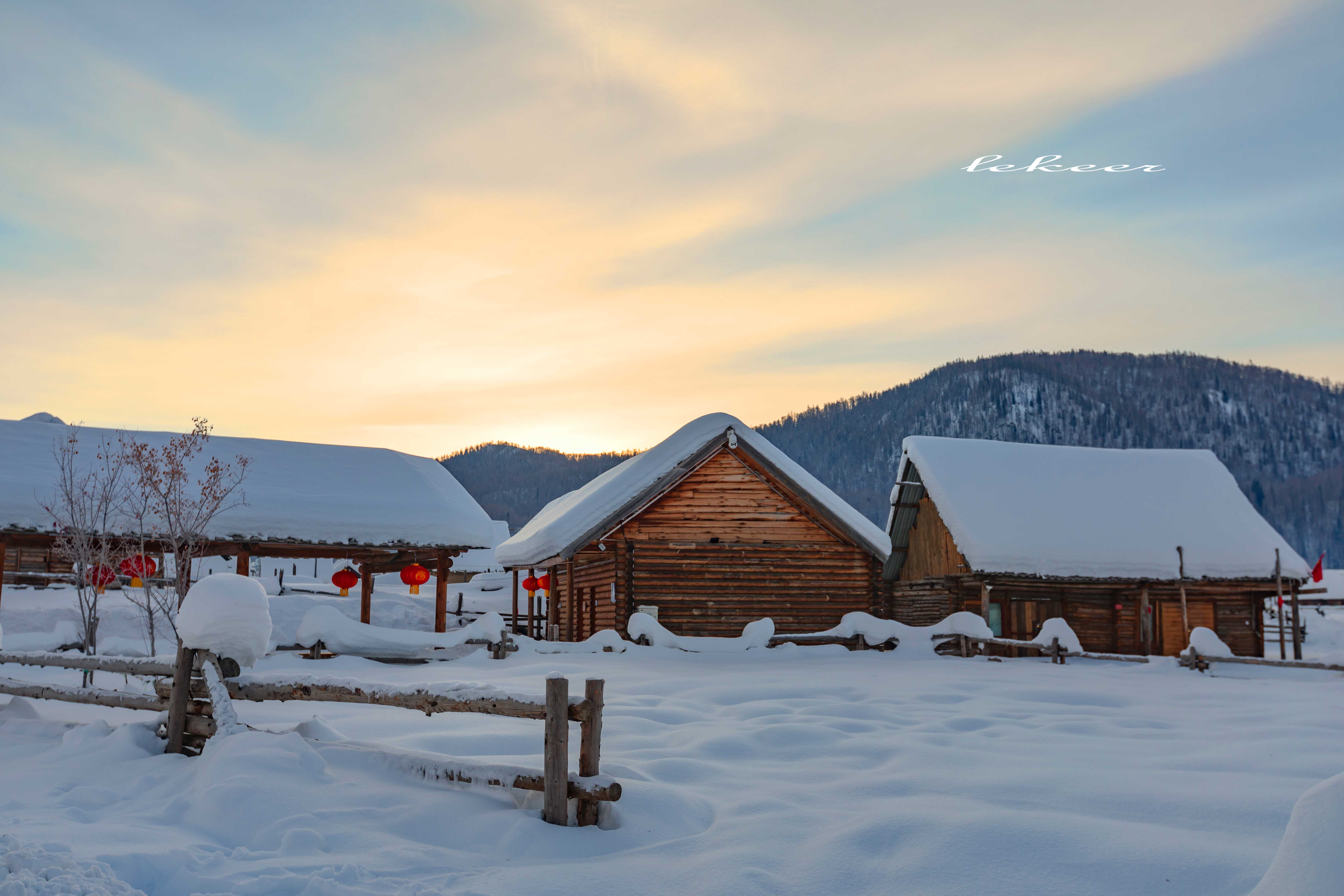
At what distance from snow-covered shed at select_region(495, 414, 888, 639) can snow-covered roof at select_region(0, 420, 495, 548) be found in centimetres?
259

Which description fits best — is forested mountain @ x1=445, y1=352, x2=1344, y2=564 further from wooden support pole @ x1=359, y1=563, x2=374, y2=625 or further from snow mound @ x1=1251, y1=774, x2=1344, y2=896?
snow mound @ x1=1251, y1=774, x2=1344, y2=896

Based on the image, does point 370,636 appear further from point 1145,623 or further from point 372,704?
point 1145,623

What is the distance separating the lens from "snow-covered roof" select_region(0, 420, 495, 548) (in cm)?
1947

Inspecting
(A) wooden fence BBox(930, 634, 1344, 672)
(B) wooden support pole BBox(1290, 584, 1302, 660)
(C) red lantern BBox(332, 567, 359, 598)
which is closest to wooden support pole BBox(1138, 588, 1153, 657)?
(B) wooden support pole BBox(1290, 584, 1302, 660)

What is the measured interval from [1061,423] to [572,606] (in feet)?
396

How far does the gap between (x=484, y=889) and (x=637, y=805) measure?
1432 mm

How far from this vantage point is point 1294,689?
13773 millimetres

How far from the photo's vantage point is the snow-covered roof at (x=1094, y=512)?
80.3 feet

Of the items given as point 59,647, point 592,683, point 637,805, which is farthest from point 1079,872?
point 59,647

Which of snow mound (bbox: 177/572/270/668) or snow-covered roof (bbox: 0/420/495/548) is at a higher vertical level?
snow-covered roof (bbox: 0/420/495/548)

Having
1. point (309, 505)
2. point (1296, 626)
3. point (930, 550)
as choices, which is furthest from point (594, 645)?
point (1296, 626)

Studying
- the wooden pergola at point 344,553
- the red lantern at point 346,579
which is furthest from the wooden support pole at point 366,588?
the red lantern at point 346,579

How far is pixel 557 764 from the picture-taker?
5.83 metres

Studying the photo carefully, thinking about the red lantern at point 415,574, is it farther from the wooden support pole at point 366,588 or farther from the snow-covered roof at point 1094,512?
the snow-covered roof at point 1094,512
